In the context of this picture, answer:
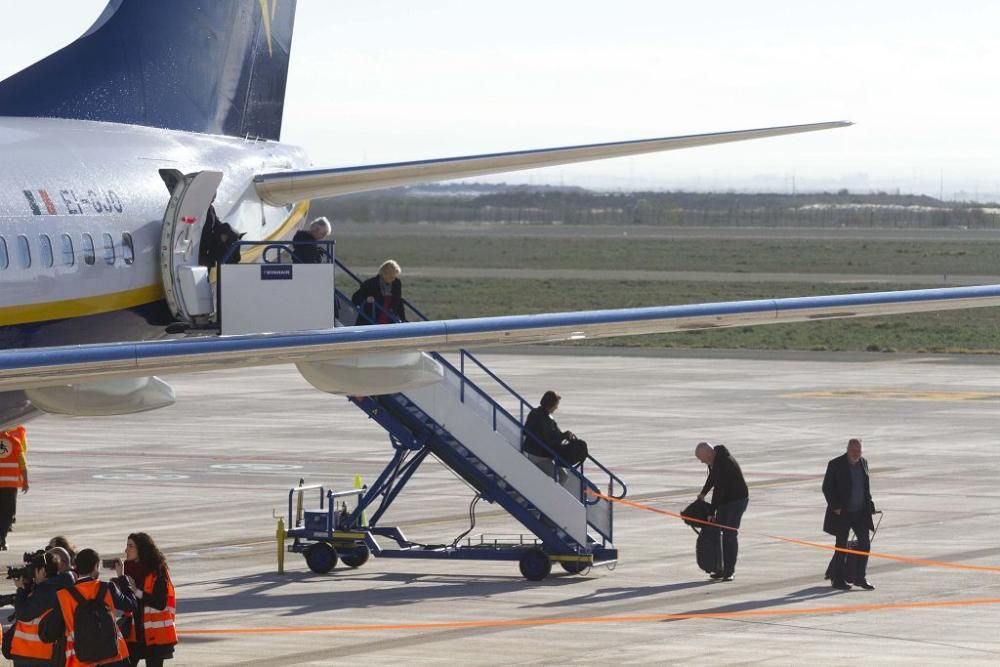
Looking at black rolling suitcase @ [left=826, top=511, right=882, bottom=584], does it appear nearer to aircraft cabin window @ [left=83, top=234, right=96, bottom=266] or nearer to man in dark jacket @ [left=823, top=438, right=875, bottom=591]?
man in dark jacket @ [left=823, top=438, right=875, bottom=591]

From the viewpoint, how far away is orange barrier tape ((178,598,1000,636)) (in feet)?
67.2

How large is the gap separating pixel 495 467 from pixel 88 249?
612cm

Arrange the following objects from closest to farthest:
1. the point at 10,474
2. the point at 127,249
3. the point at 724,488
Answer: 1. the point at 127,249
2. the point at 724,488
3. the point at 10,474

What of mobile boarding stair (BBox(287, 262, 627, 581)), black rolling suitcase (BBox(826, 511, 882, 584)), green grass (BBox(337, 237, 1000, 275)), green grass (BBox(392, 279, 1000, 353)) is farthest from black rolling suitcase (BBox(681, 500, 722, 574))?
green grass (BBox(337, 237, 1000, 275))

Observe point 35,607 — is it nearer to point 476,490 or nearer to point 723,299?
point 476,490

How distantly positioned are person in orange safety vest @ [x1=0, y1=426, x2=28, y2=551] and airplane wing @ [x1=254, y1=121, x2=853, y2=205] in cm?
535

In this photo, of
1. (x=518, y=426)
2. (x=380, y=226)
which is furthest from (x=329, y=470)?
(x=380, y=226)

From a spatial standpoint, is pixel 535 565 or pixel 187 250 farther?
pixel 535 565

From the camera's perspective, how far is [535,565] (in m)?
23.8

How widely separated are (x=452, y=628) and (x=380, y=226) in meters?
133

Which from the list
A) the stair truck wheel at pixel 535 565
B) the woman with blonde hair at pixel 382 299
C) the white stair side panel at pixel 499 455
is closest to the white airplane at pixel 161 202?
the woman with blonde hair at pixel 382 299

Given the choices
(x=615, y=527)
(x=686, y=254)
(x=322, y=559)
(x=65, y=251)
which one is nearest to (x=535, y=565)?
(x=322, y=559)

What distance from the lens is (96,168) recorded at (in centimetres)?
2228

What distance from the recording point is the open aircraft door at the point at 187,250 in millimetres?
22797
